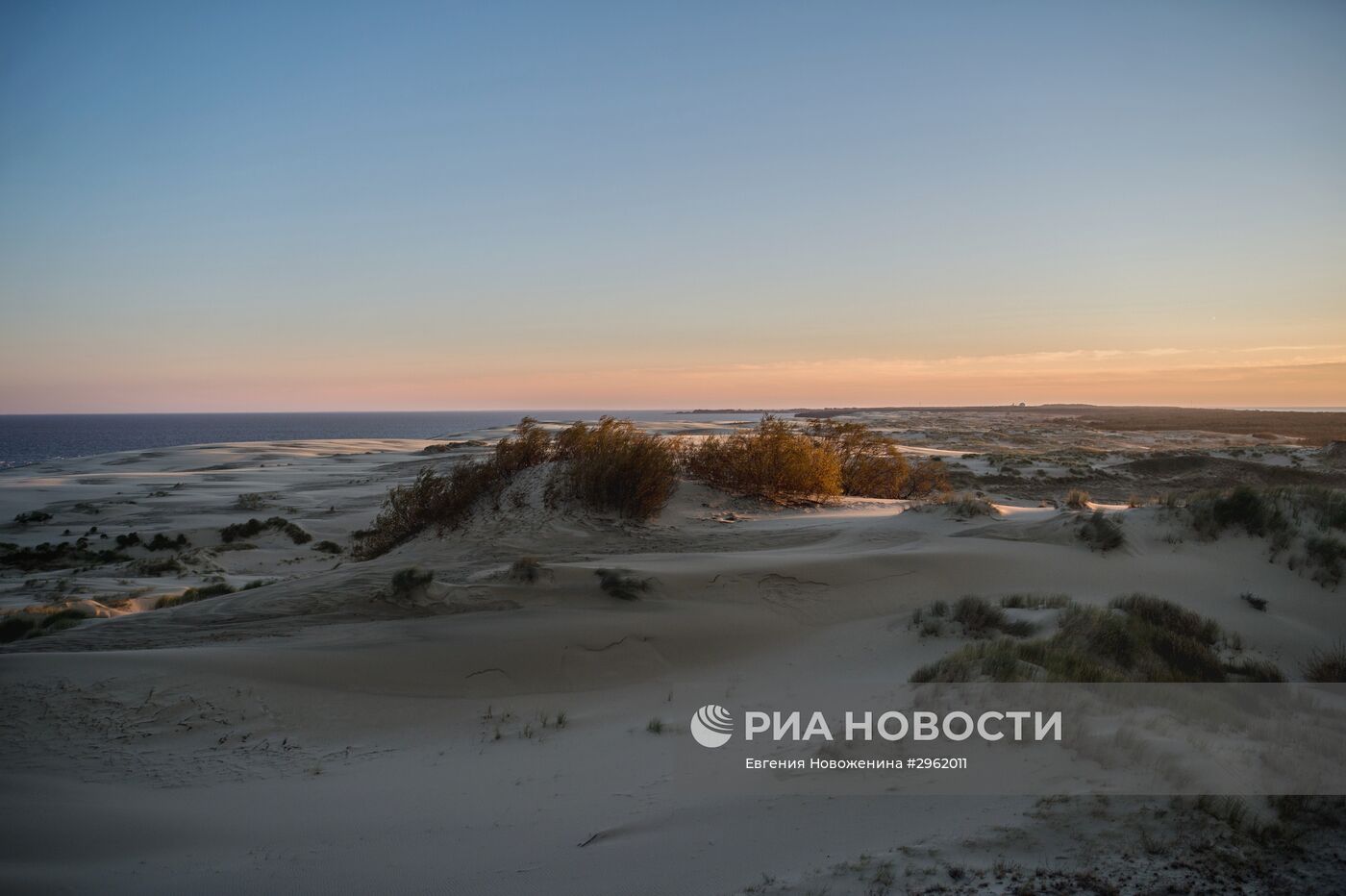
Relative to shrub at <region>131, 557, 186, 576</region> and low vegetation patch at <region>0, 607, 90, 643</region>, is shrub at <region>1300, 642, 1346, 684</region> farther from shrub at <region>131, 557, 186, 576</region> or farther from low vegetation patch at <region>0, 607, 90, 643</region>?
shrub at <region>131, 557, 186, 576</region>

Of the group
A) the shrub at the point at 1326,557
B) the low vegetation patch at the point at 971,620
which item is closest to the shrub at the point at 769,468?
the low vegetation patch at the point at 971,620

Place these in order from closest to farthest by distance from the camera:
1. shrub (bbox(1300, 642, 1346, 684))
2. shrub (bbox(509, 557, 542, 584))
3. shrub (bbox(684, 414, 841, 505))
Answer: shrub (bbox(1300, 642, 1346, 684)) < shrub (bbox(509, 557, 542, 584)) < shrub (bbox(684, 414, 841, 505))

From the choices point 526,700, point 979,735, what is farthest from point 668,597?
point 979,735

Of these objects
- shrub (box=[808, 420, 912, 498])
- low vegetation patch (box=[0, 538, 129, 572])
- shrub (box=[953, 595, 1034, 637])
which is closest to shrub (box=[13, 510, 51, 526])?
low vegetation patch (box=[0, 538, 129, 572])

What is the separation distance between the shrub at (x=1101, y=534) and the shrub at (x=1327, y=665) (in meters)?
2.69

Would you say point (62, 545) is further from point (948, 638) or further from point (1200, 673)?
point (1200, 673)

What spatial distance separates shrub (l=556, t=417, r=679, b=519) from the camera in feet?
36.6

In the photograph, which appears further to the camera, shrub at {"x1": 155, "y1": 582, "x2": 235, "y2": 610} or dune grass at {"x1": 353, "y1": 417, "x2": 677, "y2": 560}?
dune grass at {"x1": 353, "y1": 417, "x2": 677, "y2": 560}

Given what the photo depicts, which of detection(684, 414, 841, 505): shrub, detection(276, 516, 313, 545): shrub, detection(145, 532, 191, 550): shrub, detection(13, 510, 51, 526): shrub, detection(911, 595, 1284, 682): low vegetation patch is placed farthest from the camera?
detection(13, 510, 51, 526): shrub

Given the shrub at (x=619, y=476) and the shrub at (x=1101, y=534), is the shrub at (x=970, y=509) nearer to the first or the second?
the shrub at (x=1101, y=534)

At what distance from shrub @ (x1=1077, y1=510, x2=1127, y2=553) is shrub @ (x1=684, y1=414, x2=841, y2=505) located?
524 cm

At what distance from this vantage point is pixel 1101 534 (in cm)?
905

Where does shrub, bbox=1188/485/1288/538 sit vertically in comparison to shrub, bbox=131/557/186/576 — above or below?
above

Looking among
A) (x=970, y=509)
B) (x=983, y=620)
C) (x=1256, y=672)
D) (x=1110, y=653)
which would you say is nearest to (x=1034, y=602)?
(x=983, y=620)
